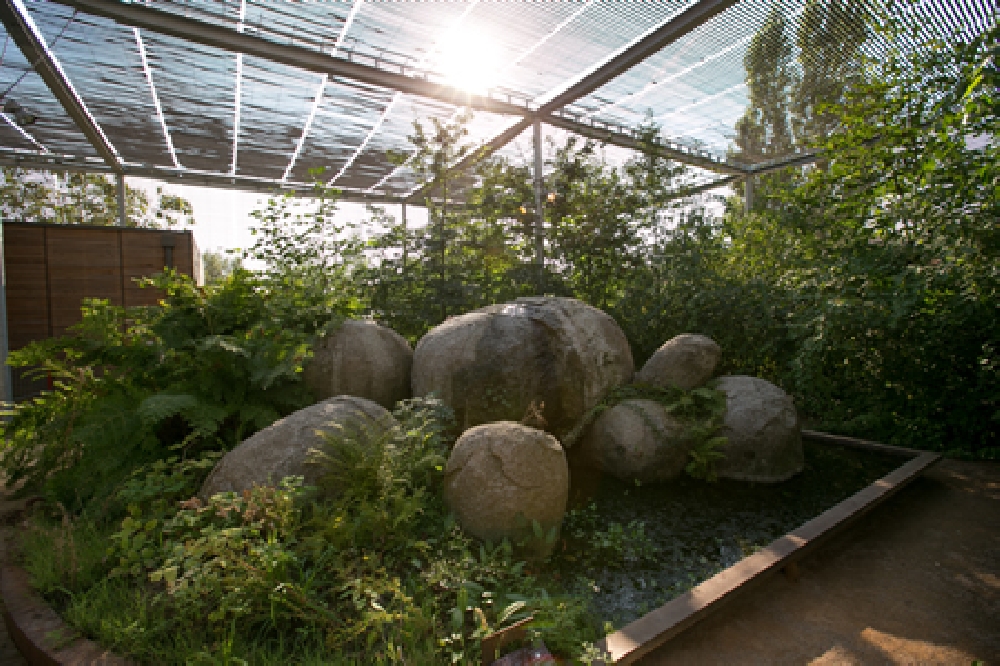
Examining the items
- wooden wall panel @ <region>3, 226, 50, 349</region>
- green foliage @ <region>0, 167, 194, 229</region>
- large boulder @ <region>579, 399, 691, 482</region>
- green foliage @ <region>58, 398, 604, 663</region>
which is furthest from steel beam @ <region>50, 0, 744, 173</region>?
green foliage @ <region>0, 167, 194, 229</region>

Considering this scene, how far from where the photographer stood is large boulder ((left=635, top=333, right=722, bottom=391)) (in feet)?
20.4

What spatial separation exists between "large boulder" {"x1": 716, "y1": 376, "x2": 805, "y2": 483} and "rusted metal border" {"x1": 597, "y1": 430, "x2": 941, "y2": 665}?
886mm

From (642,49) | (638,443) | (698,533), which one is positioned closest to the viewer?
(698,533)

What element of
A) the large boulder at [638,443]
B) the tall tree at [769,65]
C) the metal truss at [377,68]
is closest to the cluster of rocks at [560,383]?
the large boulder at [638,443]

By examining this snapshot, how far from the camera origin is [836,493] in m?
5.05

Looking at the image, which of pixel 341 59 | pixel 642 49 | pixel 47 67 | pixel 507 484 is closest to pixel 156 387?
pixel 507 484

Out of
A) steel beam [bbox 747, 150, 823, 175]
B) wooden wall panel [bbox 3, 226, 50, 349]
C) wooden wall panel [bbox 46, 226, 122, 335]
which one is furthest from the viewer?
steel beam [bbox 747, 150, 823, 175]

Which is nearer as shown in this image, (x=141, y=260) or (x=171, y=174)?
(x=141, y=260)

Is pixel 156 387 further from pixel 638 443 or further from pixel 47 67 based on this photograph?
pixel 47 67

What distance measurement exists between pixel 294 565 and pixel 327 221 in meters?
5.37

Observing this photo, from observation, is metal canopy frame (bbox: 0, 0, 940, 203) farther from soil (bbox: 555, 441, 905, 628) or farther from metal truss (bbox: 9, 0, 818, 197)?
soil (bbox: 555, 441, 905, 628)

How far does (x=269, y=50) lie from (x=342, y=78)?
1.51 metres

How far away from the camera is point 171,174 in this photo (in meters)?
14.0

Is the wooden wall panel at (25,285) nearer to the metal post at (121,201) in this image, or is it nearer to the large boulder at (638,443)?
the metal post at (121,201)
